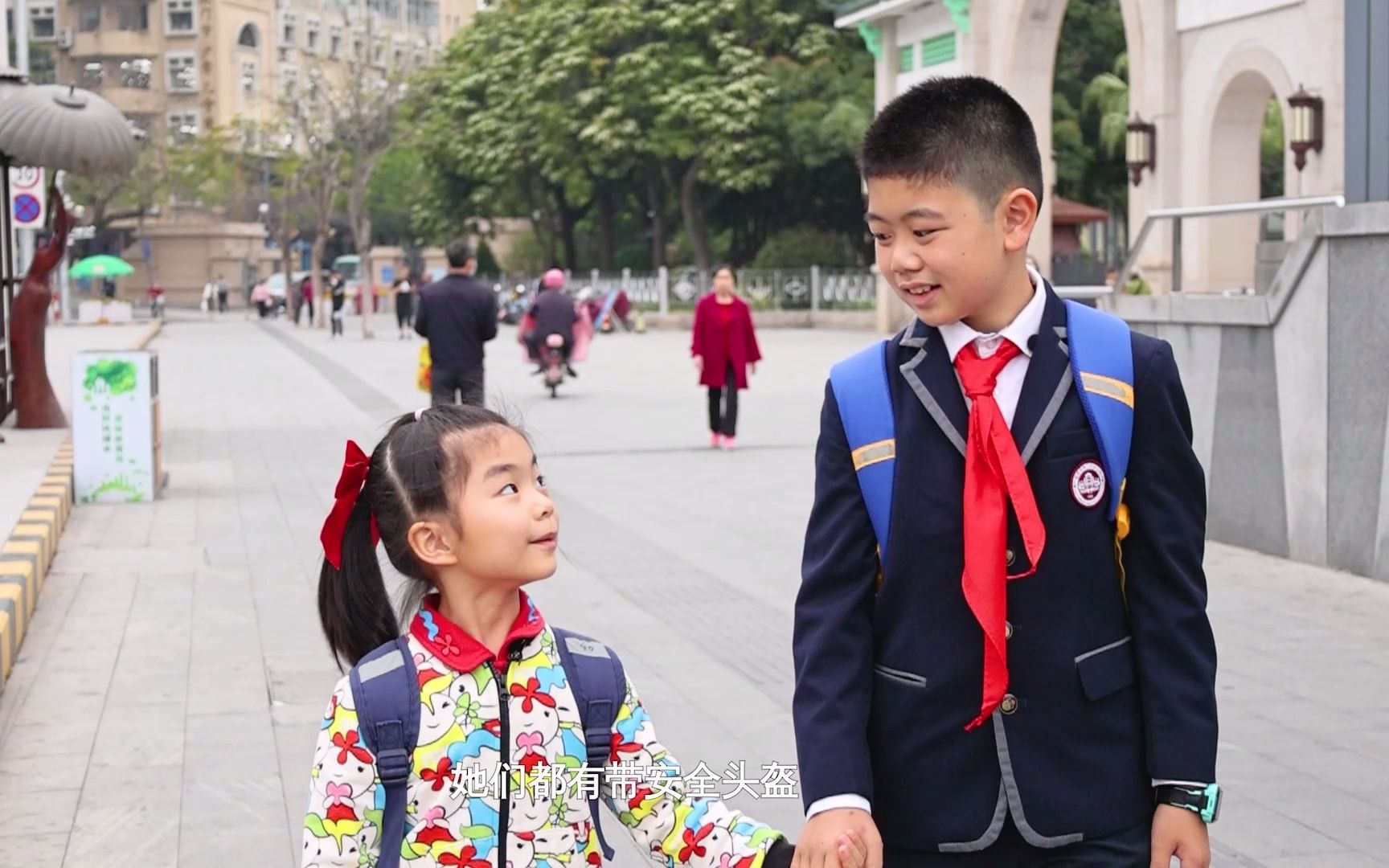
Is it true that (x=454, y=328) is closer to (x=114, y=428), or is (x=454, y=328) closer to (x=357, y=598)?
(x=114, y=428)

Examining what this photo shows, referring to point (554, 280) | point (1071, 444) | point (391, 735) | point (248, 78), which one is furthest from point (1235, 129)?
point (248, 78)

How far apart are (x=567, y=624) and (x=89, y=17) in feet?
272

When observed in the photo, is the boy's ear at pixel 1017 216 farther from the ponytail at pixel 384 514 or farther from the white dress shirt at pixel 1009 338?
the ponytail at pixel 384 514

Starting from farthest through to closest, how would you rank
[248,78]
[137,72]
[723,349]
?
[248,78], [137,72], [723,349]

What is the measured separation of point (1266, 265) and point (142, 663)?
6127 millimetres

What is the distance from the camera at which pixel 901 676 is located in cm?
264

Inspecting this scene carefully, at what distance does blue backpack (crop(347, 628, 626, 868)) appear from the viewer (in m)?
2.72

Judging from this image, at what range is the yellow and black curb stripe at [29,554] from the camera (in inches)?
300

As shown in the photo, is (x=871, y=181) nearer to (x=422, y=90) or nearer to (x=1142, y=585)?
(x=1142, y=585)

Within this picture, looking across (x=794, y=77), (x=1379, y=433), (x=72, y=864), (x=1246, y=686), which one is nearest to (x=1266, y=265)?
(x=1379, y=433)

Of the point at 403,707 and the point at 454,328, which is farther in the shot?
the point at 454,328

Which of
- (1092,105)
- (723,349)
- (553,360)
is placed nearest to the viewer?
(723,349)

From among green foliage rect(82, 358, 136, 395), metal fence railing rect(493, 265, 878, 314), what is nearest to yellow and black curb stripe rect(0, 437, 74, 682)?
green foliage rect(82, 358, 136, 395)

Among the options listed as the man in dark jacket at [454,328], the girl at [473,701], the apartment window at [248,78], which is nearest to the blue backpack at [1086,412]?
the girl at [473,701]
